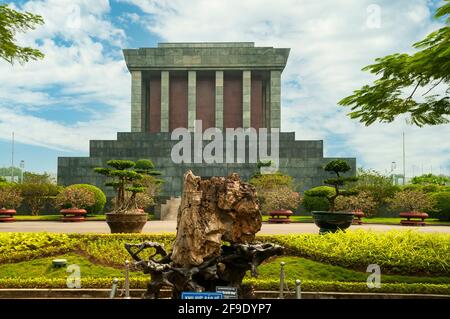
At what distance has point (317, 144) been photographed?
3603 centimetres

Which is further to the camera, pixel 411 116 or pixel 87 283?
pixel 411 116

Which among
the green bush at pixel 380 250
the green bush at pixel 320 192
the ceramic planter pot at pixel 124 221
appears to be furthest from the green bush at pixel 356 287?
the green bush at pixel 320 192

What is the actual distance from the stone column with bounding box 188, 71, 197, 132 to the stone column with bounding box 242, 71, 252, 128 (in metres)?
4.78

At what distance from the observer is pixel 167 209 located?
28109 mm

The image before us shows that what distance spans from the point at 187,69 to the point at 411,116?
31.2 meters

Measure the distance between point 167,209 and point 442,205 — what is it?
59.5ft

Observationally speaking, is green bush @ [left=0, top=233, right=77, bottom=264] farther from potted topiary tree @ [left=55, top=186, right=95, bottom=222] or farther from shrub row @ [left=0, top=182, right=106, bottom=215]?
shrub row @ [left=0, top=182, right=106, bottom=215]

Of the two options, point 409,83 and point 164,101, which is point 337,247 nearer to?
point 409,83

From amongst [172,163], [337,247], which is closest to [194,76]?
[172,163]

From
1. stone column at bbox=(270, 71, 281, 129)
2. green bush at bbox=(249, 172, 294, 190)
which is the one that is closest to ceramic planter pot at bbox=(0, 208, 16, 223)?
green bush at bbox=(249, 172, 294, 190)

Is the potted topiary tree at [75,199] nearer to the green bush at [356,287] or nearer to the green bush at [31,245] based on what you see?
the green bush at [31,245]

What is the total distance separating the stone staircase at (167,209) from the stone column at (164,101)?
14.9 meters
